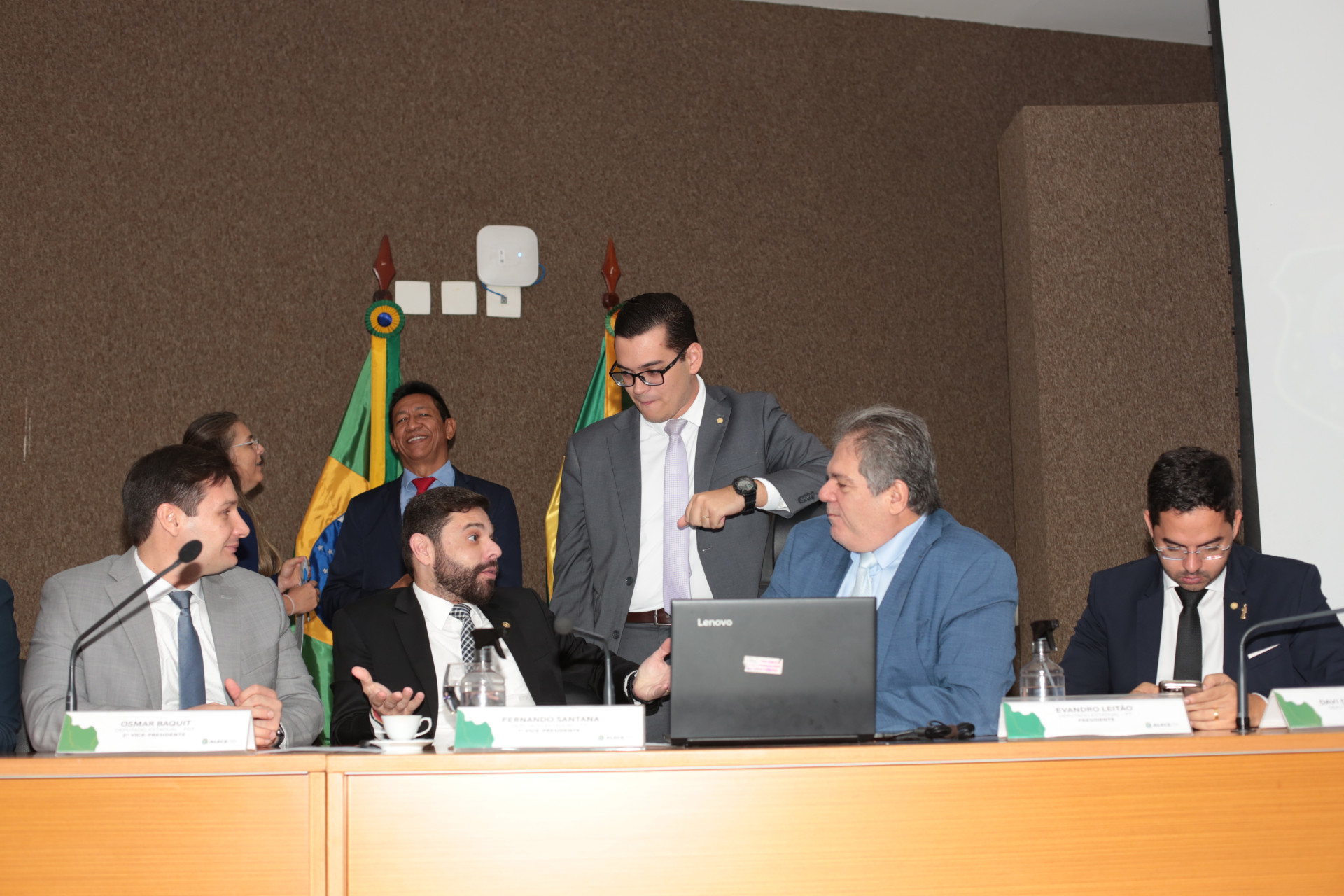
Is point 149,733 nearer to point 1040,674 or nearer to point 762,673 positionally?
point 762,673

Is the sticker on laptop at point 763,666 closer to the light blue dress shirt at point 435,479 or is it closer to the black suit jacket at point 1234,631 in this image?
the black suit jacket at point 1234,631

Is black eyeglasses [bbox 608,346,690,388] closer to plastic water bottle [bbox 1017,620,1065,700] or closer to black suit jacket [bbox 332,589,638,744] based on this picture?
black suit jacket [bbox 332,589,638,744]

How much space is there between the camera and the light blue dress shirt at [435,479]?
3918 mm

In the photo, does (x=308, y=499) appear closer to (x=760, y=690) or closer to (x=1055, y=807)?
(x=760, y=690)

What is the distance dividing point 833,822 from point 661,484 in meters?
1.65

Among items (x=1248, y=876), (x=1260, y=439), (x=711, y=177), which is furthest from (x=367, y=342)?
(x=1248, y=876)

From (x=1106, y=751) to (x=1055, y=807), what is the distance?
12cm

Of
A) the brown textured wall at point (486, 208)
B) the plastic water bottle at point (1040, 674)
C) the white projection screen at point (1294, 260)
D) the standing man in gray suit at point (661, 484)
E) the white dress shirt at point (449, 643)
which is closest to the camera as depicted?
the plastic water bottle at point (1040, 674)

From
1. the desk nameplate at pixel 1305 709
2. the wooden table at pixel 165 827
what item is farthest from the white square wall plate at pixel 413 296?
the desk nameplate at pixel 1305 709

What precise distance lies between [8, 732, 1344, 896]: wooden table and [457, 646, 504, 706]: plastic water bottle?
0.40 m

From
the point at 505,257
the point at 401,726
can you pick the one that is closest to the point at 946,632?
the point at 401,726

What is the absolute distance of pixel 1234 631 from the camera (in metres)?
2.55

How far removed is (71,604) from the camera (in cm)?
236

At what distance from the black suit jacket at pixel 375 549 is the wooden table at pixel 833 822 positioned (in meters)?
2.22
